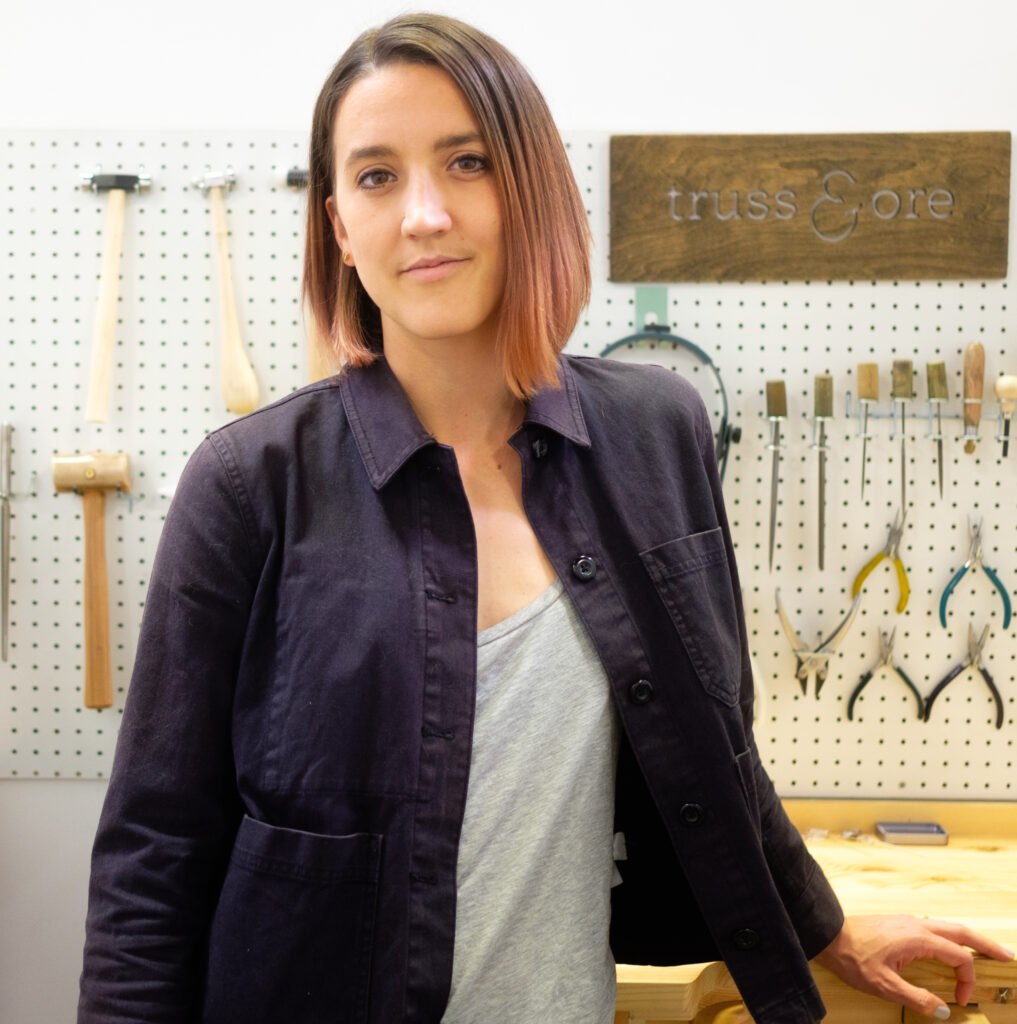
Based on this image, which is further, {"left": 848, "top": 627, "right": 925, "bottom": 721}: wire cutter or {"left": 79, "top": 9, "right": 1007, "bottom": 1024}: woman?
{"left": 848, "top": 627, "right": 925, "bottom": 721}: wire cutter

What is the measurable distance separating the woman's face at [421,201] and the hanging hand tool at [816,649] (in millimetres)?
1106

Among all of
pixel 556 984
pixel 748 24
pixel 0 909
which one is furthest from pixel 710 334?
pixel 0 909

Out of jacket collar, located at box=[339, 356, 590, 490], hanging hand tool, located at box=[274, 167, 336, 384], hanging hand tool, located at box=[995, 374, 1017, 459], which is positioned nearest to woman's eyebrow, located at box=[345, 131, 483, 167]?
jacket collar, located at box=[339, 356, 590, 490]

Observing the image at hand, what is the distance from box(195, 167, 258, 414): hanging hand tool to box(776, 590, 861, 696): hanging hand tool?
108 centimetres

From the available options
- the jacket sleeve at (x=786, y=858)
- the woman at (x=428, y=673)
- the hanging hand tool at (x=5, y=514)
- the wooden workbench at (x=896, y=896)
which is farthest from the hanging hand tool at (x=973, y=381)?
the hanging hand tool at (x=5, y=514)

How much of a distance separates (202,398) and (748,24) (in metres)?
1.25

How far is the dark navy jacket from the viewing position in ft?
3.13

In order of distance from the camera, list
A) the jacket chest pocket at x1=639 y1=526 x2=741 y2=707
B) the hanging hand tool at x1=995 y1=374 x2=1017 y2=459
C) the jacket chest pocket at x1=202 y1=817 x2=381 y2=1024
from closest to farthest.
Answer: the jacket chest pocket at x1=202 y1=817 x2=381 y2=1024 < the jacket chest pocket at x1=639 y1=526 x2=741 y2=707 < the hanging hand tool at x1=995 y1=374 x2=1017 y2=459

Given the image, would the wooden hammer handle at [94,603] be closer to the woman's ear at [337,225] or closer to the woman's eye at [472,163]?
the woman's ear at [337,225]

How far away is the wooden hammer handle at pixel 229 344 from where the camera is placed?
6.20ft

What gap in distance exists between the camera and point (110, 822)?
0.97 m

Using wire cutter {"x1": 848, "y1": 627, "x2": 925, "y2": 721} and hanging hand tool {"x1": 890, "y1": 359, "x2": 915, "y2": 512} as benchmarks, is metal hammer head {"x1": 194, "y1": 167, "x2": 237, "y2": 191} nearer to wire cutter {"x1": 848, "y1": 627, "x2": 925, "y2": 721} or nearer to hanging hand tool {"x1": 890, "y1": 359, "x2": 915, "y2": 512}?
hanging hand tool {"x1": 890, "y1": 359, "x2": 915, "y2": 512}

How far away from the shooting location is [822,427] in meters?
1.85

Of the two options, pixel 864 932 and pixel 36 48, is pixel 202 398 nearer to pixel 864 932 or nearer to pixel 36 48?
pixel 36 48
